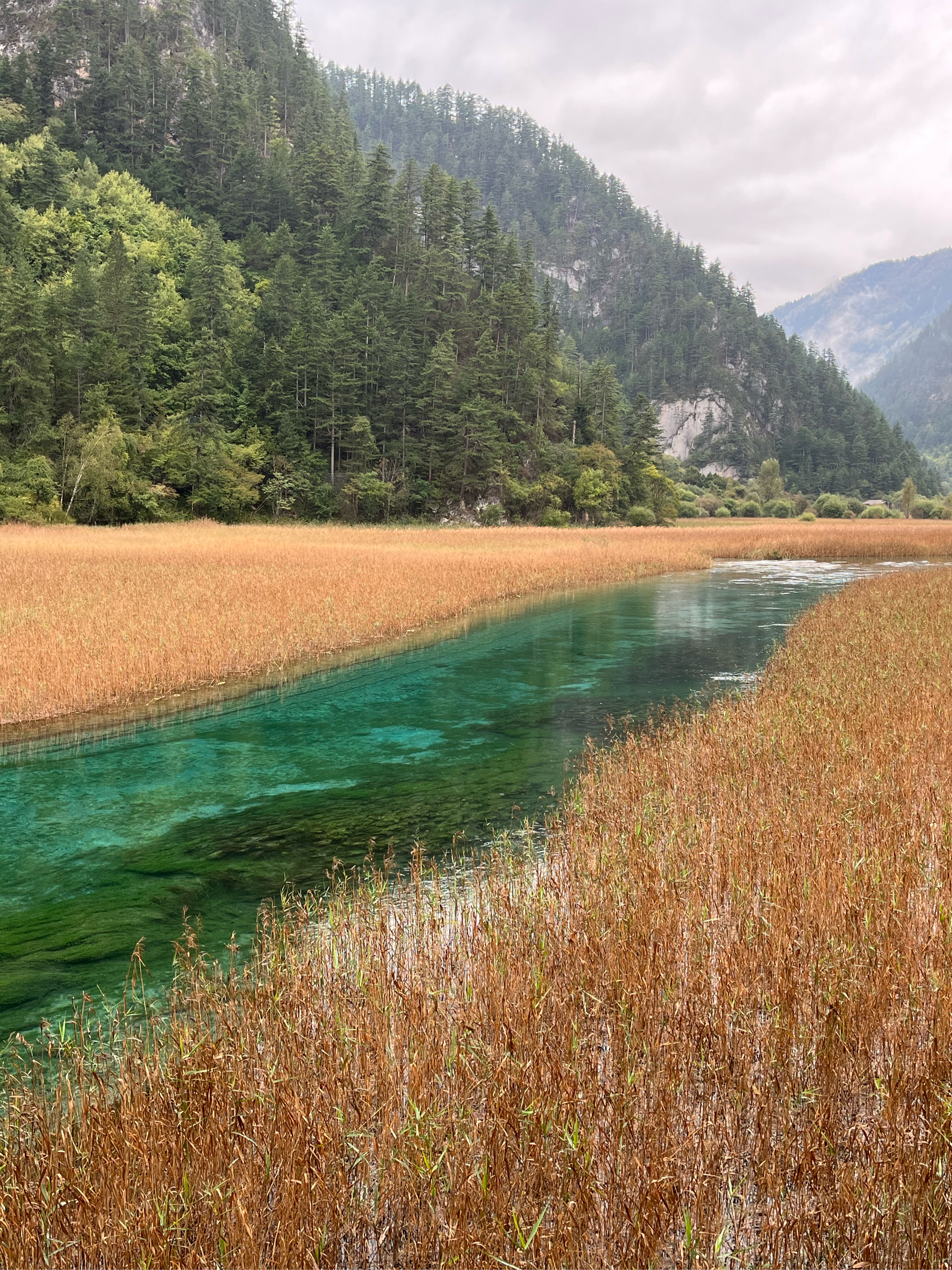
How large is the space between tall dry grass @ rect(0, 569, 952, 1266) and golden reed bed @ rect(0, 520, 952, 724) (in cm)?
973

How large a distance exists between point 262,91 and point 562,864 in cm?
13196

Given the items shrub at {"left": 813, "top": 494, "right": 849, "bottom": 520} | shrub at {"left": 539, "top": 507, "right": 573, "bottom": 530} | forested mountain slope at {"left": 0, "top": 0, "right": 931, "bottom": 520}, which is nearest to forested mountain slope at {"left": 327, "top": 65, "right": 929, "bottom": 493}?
shrub at {"left": 813, "top": 494, "right": 849, "bottom": 520}

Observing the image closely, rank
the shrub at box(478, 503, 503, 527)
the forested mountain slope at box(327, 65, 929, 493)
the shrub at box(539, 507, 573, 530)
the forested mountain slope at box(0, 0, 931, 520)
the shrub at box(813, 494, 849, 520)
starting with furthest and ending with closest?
1. the forested mountain slope at box(327, 65, 929, 493)
2. the shrub at box(813, 494, 849, 520)
3. the shrub at box(539, 507, 573, 530)
4. the shrub at box(478, 503, 503, 527)
5. the forested mountain slope at box(0, 0, 931, 520)

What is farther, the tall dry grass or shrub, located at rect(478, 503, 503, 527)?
shrub, located at rect(478, 503, 503, 527)

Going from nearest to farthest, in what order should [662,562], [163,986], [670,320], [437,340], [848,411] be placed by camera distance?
[163,986]
[662,562]
[437,340]
[848,411]
[670,320]

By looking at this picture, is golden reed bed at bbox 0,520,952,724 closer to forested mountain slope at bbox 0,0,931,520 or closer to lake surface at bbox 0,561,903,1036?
lake surface at bbox 0,561,903,1036

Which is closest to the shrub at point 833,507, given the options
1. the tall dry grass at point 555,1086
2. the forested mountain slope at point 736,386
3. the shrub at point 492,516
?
the forested mountain slope at point 736,386

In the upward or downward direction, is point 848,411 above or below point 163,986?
above

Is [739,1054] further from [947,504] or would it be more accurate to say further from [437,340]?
[947,504]

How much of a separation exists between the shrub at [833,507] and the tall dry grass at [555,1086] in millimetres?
104296

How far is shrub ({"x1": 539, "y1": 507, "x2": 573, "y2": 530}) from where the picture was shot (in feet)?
224

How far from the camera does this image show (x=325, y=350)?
65.8 metres

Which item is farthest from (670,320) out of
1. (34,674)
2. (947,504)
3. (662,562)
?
(34,674)

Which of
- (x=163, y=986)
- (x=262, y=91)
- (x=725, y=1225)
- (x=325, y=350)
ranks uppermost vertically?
(x=262, y=91)
